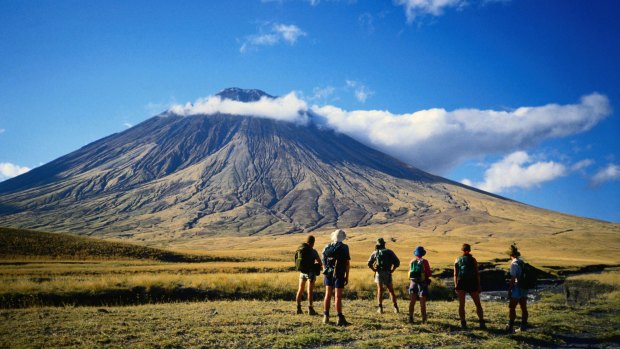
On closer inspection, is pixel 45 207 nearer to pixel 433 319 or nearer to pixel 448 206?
pixel 448 206

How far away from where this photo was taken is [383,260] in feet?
42.7

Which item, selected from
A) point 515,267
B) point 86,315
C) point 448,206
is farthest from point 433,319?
point 448,206

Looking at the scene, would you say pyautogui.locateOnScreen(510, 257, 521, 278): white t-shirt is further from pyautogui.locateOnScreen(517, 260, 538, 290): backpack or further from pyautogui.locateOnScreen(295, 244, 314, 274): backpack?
pyautogui.locateOnScreen(295, 244, 314, 274): backpack

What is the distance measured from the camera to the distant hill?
35.3 m

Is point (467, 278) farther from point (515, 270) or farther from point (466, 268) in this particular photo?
point (515, 270)

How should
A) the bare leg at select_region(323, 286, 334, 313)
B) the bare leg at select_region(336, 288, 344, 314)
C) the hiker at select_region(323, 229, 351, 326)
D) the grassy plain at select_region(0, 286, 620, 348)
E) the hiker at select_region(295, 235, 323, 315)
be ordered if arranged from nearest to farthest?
the grassy plain at select_region(0, 286, 620, 348) < the bare leg at select_region(336, 288, 344, 314) < the bare leg at select_region(323, 286, 334, 313) < the hiker at select_region(323, 229, 351, 326) < the hiker at select_region(295, 235, 323, 315)

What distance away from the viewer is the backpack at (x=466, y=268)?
37.3 ft

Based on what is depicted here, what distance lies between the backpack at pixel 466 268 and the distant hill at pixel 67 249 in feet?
115

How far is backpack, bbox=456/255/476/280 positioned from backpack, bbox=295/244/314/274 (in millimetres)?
4324

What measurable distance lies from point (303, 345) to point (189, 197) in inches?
7887

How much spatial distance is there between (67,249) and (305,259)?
34806 millimetres

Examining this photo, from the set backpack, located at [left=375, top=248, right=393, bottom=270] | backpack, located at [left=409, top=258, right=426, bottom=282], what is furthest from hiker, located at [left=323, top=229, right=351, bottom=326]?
backpack, located at [left=409, top=258, right=426, bottom=282]

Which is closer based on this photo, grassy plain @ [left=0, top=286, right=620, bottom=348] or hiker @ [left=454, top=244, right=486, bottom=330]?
grassy plain @ [left=0, top=286, right=620, bottom=348]

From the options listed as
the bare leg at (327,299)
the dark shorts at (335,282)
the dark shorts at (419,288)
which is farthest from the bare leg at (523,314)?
the bare leg at (327,299)
